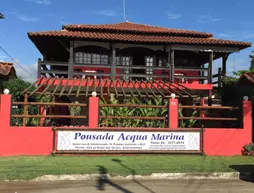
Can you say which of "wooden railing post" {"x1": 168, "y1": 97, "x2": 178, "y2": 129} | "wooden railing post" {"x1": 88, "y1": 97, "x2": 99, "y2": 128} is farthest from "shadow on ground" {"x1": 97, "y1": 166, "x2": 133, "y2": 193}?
"wooden railing post" {"x1": 168, "y1": 97, "x2": 178, "y2": 129}

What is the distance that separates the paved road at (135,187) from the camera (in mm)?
7715

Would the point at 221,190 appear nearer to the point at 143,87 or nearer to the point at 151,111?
the point at 151,111

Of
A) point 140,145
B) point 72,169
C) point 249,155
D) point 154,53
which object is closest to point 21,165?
point 72,169

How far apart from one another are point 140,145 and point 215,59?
14.3m

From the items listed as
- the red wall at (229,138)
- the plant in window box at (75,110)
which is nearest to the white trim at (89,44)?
the plant in window box at (75,110)

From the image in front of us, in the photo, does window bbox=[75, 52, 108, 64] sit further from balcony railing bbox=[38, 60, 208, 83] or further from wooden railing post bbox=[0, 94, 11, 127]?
wooden railing post bbox=[0, 94, 11, 127]

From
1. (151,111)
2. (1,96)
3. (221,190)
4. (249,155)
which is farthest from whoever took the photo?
(151,111)

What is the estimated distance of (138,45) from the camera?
19.2 m

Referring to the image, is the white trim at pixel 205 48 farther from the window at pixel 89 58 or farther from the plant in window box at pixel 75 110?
the plant in window box at pixel 75 110

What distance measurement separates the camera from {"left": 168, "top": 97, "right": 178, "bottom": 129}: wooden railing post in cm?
1241

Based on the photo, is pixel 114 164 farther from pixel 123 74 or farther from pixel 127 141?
pixel 123 74

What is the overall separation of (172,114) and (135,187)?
4917mm

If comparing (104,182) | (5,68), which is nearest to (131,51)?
(5,68)

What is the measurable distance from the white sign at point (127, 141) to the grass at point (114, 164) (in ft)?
1.29
